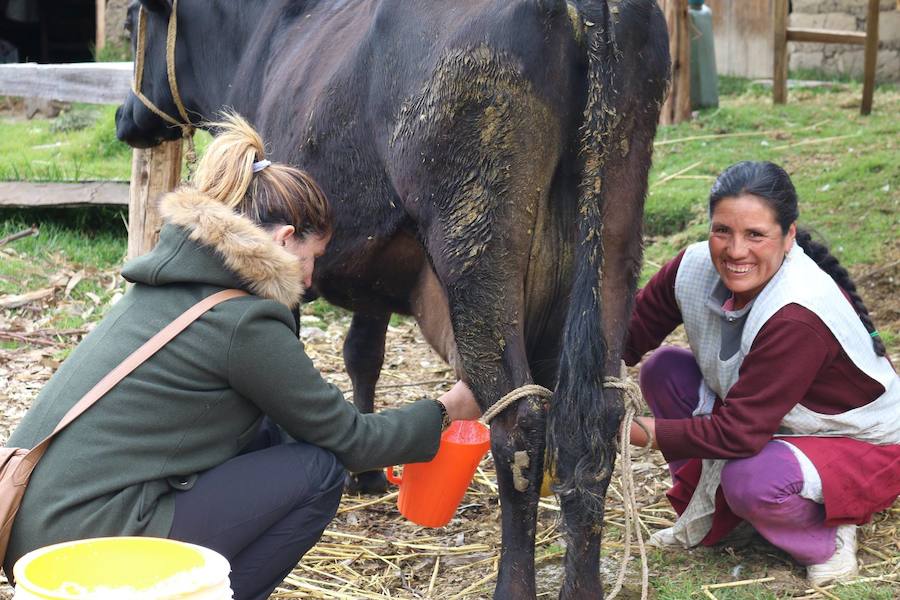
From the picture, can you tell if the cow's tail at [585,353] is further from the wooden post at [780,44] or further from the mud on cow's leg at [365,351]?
the wooden post at [780,44]

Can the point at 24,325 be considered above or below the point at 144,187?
below

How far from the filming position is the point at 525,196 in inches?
114

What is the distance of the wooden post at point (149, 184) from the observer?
Result: 6.10 meters

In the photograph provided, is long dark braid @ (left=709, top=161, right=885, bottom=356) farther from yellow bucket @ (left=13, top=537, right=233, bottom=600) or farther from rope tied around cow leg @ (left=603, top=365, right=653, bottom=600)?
yellow bucket @ (left=13, top=537, right=233, bottom=600)

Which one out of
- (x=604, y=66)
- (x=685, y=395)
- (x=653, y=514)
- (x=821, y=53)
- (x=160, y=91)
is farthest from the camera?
(x=821, y=53)

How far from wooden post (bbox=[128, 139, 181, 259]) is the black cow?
9.85ft

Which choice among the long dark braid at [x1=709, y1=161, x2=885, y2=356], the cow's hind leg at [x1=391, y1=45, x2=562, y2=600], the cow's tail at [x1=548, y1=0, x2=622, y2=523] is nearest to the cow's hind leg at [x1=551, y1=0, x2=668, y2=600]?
the cow's tail at [x1=548, y1=0, x2=622, y2=523]

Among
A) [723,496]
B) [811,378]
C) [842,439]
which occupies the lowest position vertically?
[723,496]

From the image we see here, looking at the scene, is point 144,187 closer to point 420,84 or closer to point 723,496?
point 420,84

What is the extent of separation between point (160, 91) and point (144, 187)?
111cm

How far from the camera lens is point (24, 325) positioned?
21.0 feet

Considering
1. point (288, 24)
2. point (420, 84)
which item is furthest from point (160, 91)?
point (420, 84)

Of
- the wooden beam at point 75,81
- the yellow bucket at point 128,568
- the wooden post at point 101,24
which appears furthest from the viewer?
the wooden post at point 101,24

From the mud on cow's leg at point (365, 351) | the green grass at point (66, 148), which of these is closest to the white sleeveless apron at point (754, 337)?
the mud on cow's leg at point (365, 351)
